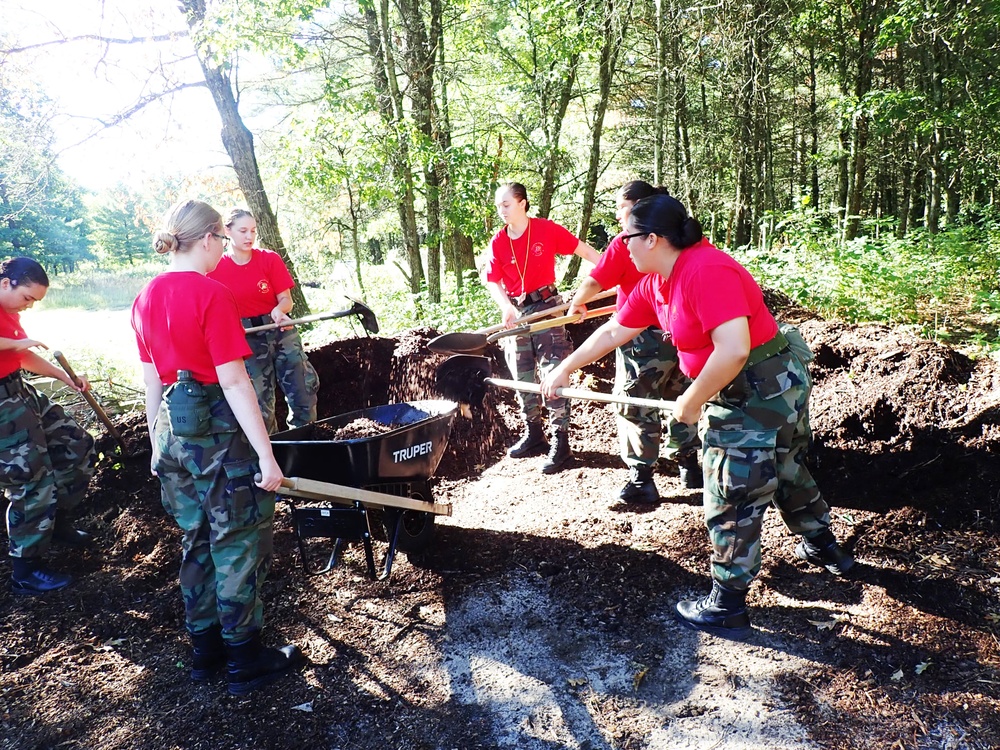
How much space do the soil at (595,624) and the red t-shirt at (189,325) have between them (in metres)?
1.48

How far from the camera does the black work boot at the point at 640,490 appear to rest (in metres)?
4.06

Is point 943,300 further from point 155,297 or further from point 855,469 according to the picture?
point 155,297

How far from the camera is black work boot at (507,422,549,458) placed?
5.25 metres

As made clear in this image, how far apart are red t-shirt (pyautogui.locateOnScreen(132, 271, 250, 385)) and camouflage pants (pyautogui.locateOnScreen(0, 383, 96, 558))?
1.88 metres

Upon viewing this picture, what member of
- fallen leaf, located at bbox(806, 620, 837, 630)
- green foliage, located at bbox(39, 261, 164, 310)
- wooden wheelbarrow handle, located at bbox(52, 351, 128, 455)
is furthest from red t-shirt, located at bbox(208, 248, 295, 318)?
green foliage, located at bbox(39, 261, 164, 310)

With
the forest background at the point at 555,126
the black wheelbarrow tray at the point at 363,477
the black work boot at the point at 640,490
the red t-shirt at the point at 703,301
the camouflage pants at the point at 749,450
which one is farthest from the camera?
the forest background at the point at 555,126

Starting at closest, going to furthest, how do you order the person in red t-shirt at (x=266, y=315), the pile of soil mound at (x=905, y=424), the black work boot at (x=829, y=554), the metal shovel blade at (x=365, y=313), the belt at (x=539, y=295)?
1. the black work boot at (x=829, y=554)
2. the pile of soil mound at (x=905, y=424)
3. the person in red t-shirt at (x=266, y=315)
4. the metal shovel blade at (x=365, y=313)
5. the belt at (x=539, y=295)

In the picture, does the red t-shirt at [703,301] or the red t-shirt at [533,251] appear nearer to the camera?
the red t-shirt at [703,301]

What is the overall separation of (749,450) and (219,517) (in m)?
2.26

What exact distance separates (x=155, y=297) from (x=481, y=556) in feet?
7.29

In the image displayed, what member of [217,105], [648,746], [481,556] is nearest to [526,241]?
[481,556]

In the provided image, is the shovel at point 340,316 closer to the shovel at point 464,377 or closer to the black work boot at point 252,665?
the shovel at point 464,377

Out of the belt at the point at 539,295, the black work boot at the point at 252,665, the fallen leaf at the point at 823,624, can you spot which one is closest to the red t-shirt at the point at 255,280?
the belt at the point at 539,295

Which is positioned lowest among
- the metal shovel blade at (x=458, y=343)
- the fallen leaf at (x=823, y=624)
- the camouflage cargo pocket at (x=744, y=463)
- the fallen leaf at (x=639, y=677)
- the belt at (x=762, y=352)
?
the fallen leaf at (x=639, y=677)
